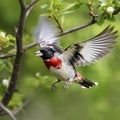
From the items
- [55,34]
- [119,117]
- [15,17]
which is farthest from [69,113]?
[55,34]

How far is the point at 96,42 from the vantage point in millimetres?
3984

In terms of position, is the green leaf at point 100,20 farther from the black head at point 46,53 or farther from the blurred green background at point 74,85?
the blurred green background at point 74,85

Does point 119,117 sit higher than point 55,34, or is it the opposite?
point 55,34

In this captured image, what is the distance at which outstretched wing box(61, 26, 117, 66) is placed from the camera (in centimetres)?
388

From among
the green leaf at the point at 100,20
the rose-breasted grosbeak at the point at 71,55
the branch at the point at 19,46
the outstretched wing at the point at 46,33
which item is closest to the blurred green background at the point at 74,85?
the outstretched wing at the point at 46,33

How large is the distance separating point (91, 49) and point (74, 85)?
252 cm

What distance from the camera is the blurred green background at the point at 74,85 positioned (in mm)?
6211

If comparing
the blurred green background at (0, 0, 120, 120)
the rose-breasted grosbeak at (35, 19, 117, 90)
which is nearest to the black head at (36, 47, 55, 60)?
the rose-breasted grosbeak at (35, 19, 117, 90)

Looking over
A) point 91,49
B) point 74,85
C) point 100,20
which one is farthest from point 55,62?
point 74,85

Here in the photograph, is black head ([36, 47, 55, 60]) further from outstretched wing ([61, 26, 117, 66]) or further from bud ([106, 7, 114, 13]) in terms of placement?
bud ([106, 7, 114, 13])

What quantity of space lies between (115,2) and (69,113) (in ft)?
13.2

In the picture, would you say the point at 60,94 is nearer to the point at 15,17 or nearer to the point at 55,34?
the point at 15,17

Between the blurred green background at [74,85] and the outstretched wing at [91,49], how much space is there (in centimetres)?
182

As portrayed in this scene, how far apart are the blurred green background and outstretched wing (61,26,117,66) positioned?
5.97 ft
